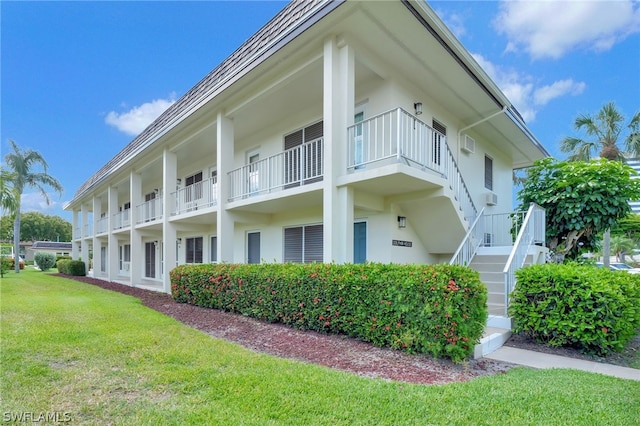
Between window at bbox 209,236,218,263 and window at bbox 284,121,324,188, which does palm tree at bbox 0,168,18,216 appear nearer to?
window at bbox 209,236,218,263

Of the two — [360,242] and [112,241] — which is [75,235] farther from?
[360,242]

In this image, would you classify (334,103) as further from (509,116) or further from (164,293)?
(164,293)

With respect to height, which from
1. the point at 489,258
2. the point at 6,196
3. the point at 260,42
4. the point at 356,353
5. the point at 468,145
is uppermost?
the point at 260,42

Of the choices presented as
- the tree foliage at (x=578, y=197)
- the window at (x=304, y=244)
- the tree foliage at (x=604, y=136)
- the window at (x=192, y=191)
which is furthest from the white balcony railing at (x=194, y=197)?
the tree foliage at (x=604, y=136)

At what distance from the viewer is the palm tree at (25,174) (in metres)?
26.1

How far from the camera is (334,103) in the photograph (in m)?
7.73

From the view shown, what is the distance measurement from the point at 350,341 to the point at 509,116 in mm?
9683

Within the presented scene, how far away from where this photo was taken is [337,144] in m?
7.73

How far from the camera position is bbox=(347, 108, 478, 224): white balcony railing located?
7316 mm

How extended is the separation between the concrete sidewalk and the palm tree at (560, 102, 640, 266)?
15390 millimetres

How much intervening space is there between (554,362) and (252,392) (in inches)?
184

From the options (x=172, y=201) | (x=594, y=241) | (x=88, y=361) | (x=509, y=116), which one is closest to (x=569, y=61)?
(x=509, y=116)

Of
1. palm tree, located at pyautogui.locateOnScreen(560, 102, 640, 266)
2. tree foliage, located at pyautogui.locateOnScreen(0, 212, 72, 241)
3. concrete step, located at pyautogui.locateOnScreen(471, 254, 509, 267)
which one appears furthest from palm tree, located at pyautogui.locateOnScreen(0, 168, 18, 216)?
tree foliage, located at pyautogui.locateOnScreen(0, 212, 72, 241)

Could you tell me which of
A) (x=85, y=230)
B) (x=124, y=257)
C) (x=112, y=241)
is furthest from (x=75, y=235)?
(x=112, y=241)
